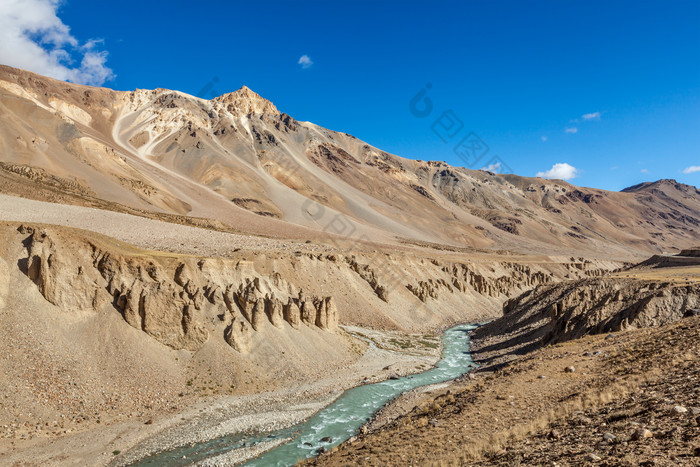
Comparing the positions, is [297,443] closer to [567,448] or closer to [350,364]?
[350,364]

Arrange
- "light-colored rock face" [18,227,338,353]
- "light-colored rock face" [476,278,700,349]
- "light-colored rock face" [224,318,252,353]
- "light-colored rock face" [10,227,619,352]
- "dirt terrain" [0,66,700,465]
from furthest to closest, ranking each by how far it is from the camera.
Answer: "light-colored rock face" [476,278,700,349] < "light-colored rock face" [224,318,252,353] < "light-colored rock face" [10,227,619,352] < "light-colored rock face" [18,227,338,353] < "dirt terrain" [0,66,700,465]

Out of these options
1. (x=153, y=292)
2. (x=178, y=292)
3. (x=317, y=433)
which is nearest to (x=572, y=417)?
(x=317, y=433)

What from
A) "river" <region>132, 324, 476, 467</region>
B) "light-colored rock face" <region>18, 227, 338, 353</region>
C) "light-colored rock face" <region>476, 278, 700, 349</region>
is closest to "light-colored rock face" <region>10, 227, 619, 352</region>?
"light-colored rock face" <region>18, 227, 338, 353</region>

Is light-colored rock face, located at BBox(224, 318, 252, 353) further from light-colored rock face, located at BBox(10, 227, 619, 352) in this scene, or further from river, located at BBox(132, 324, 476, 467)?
river, located at BBox(132, 324, 476, 467)

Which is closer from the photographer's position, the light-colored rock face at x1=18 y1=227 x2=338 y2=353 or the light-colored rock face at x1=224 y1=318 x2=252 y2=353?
the light-colored rock face at x1=18 y1=227 x2=338 y2=353

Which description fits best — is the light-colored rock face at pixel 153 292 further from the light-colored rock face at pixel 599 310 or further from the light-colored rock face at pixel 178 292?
the light-colored rock face at pixel 599 310

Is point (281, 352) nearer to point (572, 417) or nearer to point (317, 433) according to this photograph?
point (317, 433)

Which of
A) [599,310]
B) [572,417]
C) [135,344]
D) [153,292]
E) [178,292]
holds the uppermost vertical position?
[153,292]

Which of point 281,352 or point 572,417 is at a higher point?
point 281,352

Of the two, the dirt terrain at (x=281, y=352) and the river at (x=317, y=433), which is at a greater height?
the dirt terrain at (x=281, y=352)

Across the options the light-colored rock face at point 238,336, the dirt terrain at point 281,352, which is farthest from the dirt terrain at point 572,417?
the light-colored rock face at point 238,336

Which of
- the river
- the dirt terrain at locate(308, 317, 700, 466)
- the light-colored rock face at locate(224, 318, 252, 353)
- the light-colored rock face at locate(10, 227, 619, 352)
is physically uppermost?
the light-colored rock face at locate(10, 227, 619, 352)
